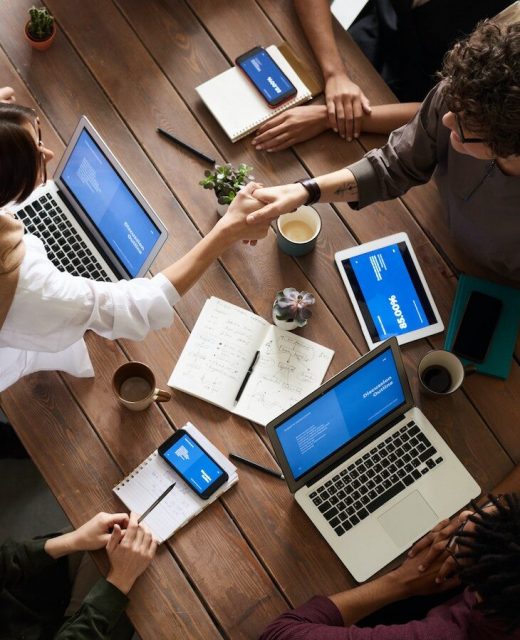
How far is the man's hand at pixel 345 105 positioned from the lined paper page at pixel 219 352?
0.56 m

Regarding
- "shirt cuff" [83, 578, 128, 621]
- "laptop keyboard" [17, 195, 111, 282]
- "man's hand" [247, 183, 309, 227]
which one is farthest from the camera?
"laptop keyboard" [17, 195, 111, 282]

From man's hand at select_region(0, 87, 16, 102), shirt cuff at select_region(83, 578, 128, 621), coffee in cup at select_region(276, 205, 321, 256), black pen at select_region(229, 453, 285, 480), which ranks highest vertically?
man's hand at select_region(0, 87, 16, 102)

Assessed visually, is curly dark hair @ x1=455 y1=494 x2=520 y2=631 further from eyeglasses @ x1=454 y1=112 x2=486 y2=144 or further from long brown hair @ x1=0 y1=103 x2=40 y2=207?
long brown hair @ x1=0 y1=103 x2=40 y2=207

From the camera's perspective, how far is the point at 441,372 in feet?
5.27

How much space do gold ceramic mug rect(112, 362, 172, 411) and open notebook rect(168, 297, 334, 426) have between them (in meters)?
0.05

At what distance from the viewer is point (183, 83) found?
1802 mm

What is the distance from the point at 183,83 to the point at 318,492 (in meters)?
1.12

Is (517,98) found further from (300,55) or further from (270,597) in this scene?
(270,597)

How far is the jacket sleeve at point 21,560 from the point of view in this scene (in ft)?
5.15

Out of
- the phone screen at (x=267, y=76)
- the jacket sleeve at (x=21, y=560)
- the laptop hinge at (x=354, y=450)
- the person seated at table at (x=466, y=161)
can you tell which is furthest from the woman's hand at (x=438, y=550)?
the phone screen at (x=267, y=76)

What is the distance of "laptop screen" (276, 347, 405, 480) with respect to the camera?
4.67 feet

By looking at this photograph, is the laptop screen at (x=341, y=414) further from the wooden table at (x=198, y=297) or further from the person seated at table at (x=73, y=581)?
the person seated at table at (x=73, y=581)

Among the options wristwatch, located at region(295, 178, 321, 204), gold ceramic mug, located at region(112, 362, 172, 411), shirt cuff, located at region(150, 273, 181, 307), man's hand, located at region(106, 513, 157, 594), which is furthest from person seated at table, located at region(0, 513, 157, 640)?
wristwatch, located at region(295, 178, 321, 204)

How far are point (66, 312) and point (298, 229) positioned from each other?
24.5 inches
